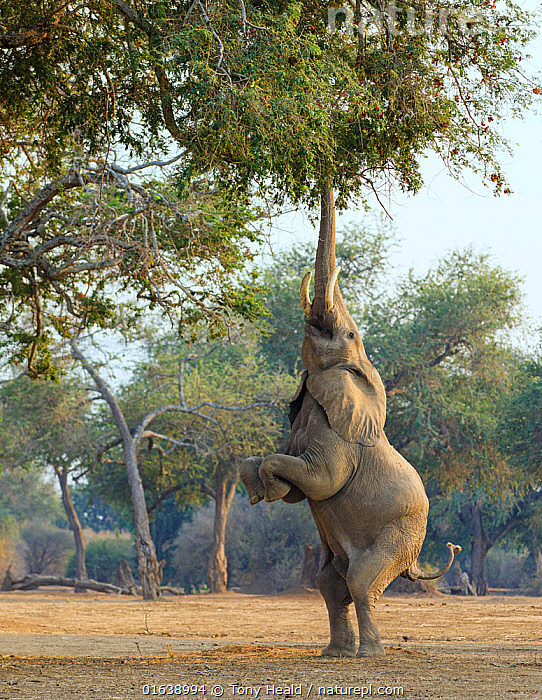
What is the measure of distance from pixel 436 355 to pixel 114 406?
11.7 meters

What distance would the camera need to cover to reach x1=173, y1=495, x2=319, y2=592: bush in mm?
37031

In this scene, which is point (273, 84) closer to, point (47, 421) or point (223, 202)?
point (223, 202)

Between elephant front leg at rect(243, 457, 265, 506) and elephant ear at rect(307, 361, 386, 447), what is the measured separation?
2.58 ft

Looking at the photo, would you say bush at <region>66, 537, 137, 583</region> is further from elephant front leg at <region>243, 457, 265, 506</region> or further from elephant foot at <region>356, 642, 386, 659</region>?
elephant foot at <region>356, 642, 386, 659</region>

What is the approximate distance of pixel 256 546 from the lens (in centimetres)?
3922

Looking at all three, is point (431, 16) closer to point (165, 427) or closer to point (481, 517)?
point (165, 427)

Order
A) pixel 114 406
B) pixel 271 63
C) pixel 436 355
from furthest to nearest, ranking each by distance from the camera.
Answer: pixel 436 355, pixel 114 406, pixel 271 63

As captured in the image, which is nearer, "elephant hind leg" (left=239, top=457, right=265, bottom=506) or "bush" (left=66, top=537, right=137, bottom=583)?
"elephant hind leg" (left=239, top=457, right=265, bottom=506)

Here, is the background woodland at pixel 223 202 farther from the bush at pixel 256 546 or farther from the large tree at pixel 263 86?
the bush at pixel 256 546

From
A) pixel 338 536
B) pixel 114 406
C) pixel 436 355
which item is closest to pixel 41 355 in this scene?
pixel 338 536

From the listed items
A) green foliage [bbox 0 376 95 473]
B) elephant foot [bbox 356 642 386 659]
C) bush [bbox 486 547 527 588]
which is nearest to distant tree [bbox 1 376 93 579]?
green foliage [bbox 0 376 95 473]

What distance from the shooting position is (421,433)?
27.5 m

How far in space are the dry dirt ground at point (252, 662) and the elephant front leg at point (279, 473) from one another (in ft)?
4.58

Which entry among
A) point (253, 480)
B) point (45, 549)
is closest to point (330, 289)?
point (253, 480)
